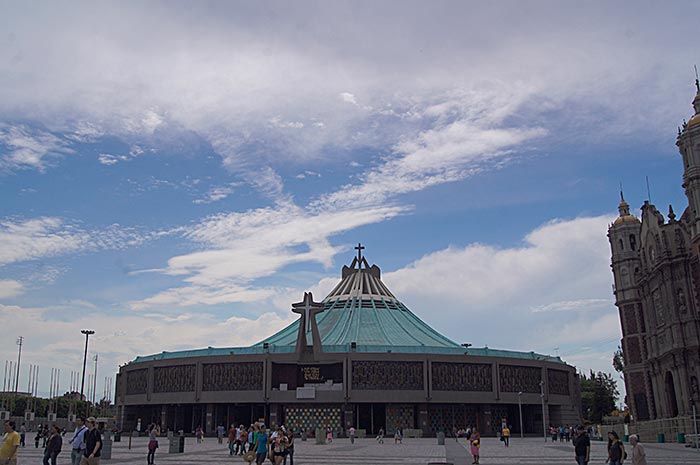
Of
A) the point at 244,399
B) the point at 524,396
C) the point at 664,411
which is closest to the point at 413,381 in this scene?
the point at 524,396

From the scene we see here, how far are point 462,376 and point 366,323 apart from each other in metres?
11.9

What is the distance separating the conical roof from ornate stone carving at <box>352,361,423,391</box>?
156cm

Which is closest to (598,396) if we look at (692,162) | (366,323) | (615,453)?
(366,323)

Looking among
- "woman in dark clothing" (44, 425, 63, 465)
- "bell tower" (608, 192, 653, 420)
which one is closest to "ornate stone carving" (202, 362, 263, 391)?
"bell tower" (608, 192, 653, 420)

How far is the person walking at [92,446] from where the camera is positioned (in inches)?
517

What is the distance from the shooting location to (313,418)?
56.9 metres

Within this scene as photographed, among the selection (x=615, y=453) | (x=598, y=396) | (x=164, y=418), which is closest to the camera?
(x=615, y=453)

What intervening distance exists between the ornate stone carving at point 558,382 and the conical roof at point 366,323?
30.1 feet

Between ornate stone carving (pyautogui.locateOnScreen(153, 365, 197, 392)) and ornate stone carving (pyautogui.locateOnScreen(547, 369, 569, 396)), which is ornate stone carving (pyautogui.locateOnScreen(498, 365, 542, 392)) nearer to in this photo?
ornate stone carving (pyautogui.locateOnScreen(547, 369, 569, 396))

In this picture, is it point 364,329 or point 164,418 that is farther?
point 364,329

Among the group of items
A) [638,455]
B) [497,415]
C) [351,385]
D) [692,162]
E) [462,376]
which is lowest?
[638,455]

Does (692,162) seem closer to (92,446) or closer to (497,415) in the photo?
(497,415)

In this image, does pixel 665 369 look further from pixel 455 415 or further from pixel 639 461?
pixel 639 461

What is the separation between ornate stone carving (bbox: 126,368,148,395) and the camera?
2463 inches
